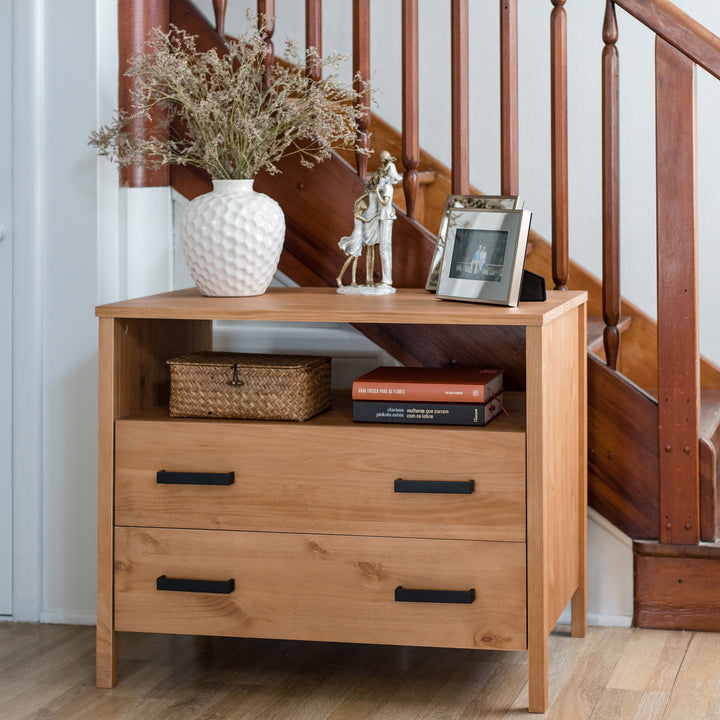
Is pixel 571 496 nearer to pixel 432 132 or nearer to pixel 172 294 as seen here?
pixel 172 294

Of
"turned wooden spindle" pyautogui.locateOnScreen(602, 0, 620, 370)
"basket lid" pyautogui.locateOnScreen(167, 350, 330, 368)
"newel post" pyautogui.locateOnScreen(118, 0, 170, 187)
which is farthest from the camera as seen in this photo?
"newel post" pyautogui.locateOnScreen(118, 0, 170, 187)

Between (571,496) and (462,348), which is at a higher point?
(462,348)

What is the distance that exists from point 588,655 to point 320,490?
70 cm

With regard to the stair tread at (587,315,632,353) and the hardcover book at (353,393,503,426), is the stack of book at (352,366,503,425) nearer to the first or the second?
the hardcover book at (353,393,503,426)

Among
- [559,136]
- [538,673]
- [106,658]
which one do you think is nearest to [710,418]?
[559,136]

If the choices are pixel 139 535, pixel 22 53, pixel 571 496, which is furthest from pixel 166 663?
pixel 22 53

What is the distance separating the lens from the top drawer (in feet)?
6.06

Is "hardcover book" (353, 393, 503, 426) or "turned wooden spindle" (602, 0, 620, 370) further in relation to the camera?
"turned wooden spindle" (602, 0, 620, 370)

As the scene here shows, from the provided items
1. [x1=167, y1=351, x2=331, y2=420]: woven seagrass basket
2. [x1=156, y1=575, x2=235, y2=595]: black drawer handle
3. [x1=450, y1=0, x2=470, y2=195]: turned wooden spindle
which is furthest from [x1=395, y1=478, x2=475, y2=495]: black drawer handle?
[x1=450, y1=0, x2=470, y2=195]: turned wooden spindle

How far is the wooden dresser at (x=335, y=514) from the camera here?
6.05 ft

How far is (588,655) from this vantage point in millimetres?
2168

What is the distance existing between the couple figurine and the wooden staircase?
17cm

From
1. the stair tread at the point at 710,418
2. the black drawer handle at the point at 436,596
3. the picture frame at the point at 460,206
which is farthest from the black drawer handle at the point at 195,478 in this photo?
the stair tread at the point at 710,418

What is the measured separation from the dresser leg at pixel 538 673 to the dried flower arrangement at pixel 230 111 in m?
1.02
